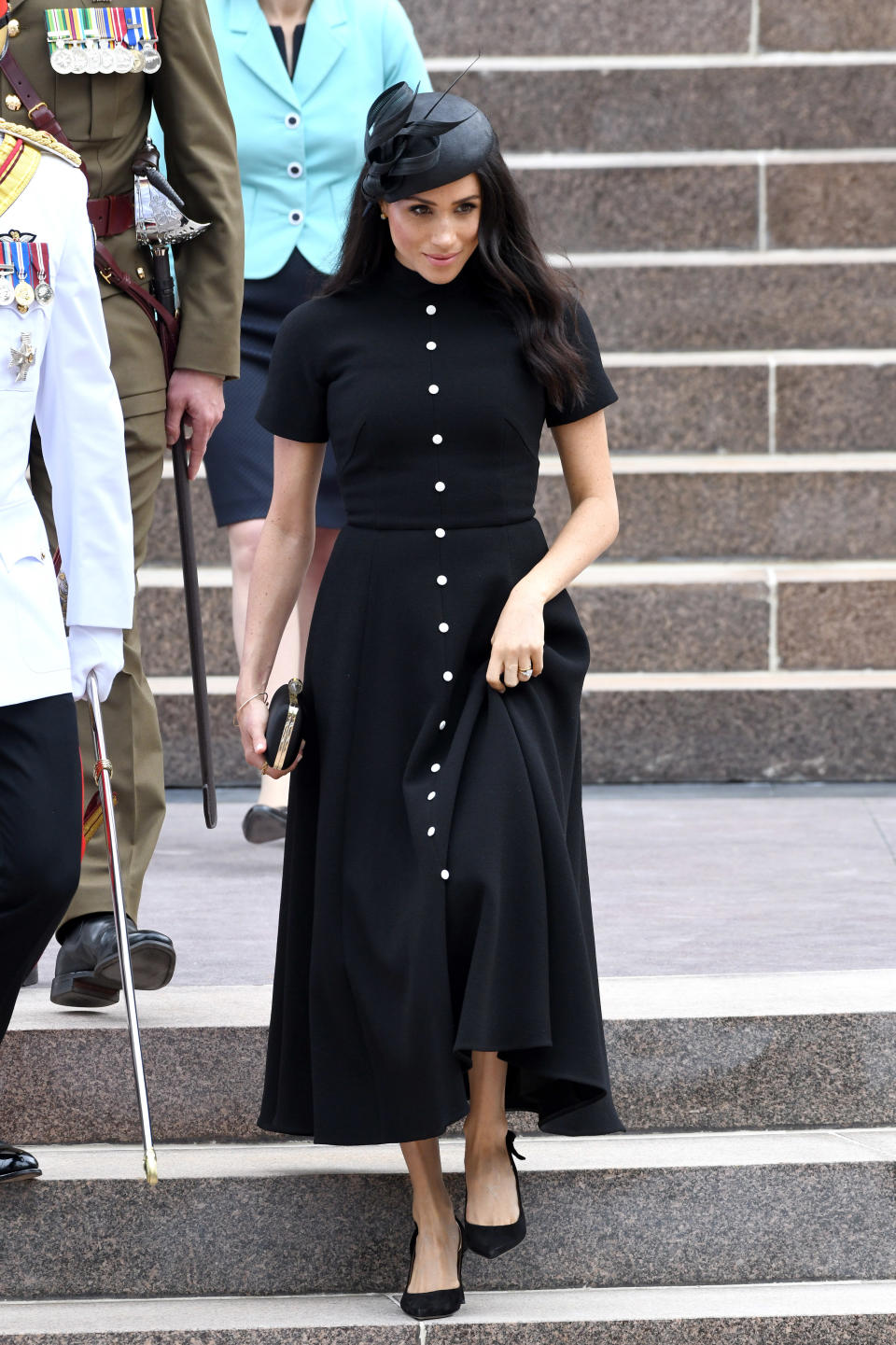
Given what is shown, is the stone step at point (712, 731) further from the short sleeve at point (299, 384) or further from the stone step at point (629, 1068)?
the short sleeve at point (299, 384)

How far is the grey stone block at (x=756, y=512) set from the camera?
6.23 metres

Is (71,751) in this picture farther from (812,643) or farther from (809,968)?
(812,643)

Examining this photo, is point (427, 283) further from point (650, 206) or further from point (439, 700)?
point (650, 206)

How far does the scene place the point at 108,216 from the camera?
359cm

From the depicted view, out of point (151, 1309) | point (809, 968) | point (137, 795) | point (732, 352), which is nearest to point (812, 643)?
point (732, 352)

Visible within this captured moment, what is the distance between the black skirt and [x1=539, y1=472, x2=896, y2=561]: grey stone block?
1.66 m

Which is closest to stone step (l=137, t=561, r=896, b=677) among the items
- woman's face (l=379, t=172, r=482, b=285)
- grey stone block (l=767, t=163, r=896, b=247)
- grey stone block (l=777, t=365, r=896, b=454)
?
grey stone block (l=777, t=365, r=896, b=454)

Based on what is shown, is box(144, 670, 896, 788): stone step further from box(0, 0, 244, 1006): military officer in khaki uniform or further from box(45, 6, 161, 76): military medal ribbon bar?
box(45, 6, 161, 76): military medal ribbon bar

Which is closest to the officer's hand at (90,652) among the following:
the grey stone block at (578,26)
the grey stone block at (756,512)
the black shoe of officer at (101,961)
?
the black shoe of officer at (101,961)

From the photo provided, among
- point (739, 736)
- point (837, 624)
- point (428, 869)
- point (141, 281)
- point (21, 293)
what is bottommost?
point (739, 736)

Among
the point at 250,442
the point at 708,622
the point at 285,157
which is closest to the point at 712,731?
the point at 708,622

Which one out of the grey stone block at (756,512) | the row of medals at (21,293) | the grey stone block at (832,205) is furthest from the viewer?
the grey stone block at (832,205)

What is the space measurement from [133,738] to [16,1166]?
799 mm

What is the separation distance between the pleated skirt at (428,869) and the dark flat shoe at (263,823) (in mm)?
1769
